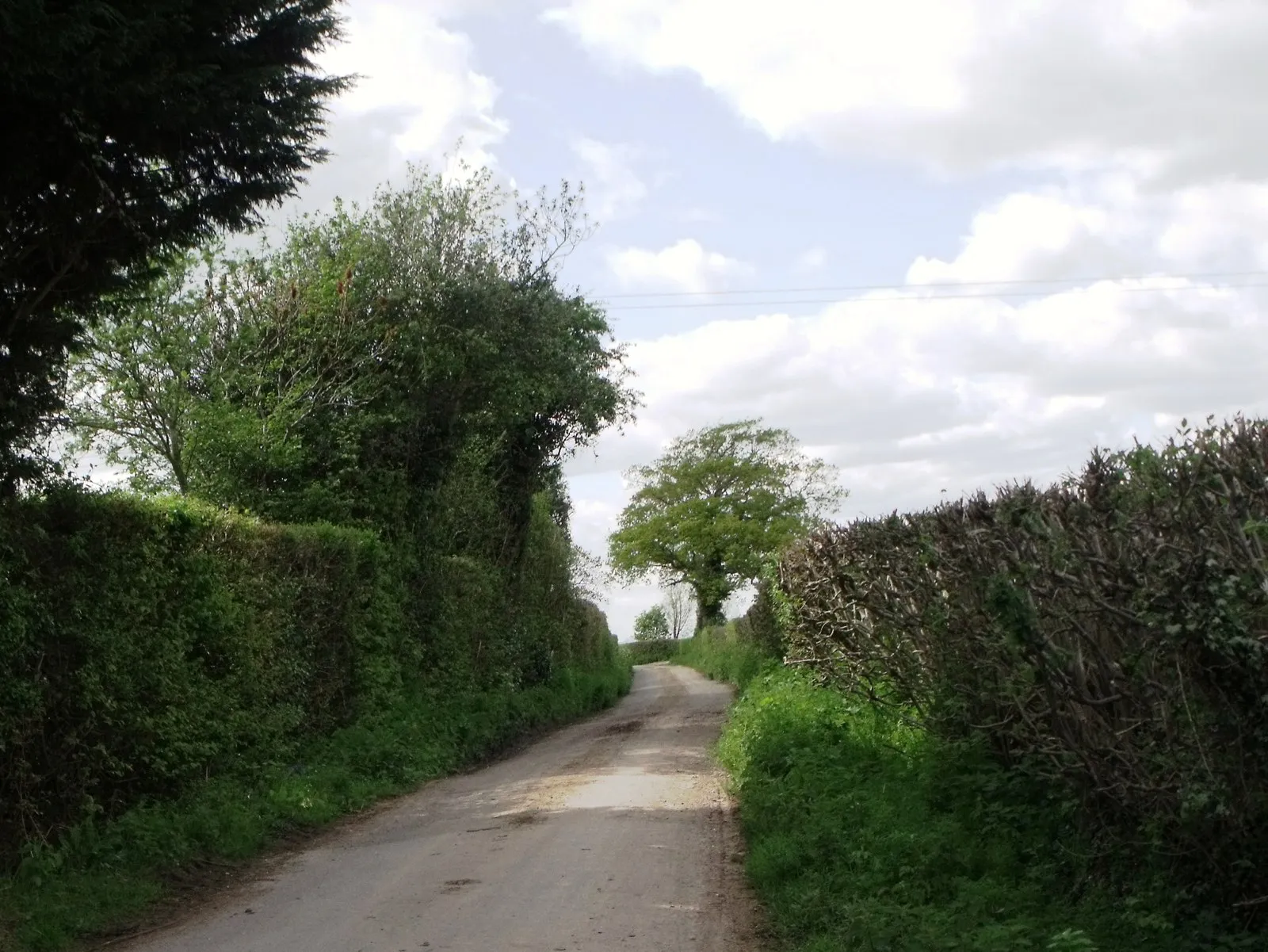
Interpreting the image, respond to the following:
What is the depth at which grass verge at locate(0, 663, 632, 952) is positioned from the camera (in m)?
8.81

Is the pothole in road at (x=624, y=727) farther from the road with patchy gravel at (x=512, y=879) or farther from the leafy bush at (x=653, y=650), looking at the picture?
the leafy bush at (x=653, y=650)

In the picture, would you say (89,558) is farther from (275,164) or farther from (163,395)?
(163,395)

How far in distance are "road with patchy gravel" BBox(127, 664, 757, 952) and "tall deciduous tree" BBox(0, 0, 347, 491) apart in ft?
14.1

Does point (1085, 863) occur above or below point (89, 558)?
below

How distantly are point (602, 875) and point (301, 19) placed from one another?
7.32 meters

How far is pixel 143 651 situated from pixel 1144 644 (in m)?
8.69

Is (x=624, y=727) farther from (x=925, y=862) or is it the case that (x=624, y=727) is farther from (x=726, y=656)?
(x=726, y=656)

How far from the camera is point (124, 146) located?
9.91m

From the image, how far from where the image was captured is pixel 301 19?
1034 centimetres

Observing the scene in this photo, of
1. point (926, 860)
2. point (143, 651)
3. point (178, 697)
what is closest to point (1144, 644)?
point (926, 860)

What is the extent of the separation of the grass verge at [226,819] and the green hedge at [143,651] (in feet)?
0.86

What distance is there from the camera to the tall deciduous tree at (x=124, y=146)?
8719mm

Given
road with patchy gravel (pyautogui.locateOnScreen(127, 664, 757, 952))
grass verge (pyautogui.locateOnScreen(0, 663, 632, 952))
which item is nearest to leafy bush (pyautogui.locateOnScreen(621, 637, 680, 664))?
grass verge (pyautogui.locateOnScreen(0, 663, 632, 952))

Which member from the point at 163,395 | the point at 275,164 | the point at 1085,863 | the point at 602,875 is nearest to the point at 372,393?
the point at 163,395
